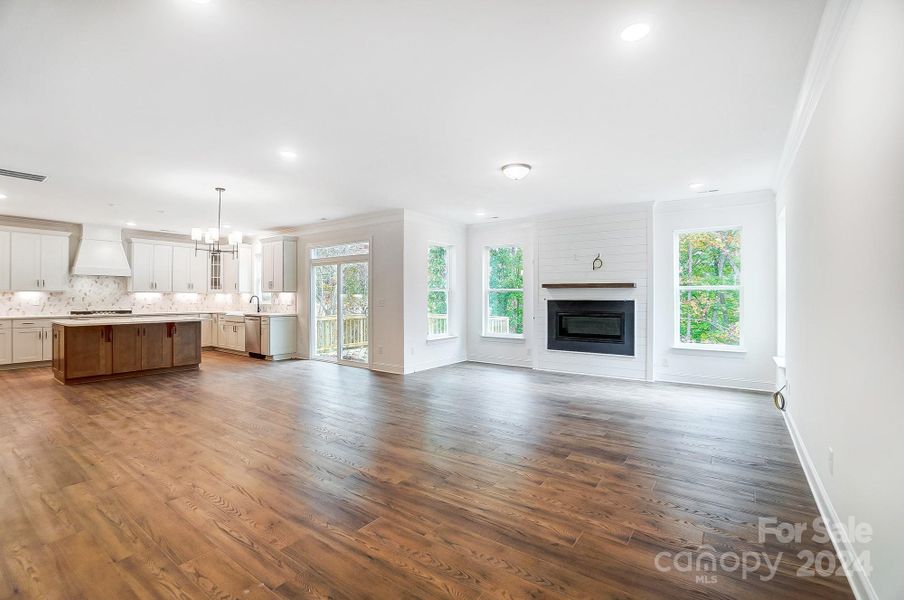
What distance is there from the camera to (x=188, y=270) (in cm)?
970

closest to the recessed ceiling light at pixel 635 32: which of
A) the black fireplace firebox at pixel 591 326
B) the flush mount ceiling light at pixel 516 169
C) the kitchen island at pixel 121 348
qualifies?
the flush mount ceiling light at pixel 516 169

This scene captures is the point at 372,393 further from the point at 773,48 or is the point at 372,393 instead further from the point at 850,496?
the point at 773,48

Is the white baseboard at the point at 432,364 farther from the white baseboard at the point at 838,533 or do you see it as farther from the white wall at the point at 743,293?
the white baseboard at the point at 838,533

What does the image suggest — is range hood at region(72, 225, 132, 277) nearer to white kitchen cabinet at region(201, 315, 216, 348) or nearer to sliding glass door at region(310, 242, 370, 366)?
white kitchen cabinet at region(201, 315, 216, 348)

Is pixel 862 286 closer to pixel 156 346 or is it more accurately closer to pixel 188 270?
pixel 156 346

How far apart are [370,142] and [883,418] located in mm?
3902

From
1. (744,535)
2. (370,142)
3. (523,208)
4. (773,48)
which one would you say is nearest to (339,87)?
(370,142)

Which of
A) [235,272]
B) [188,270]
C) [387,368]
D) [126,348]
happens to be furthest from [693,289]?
[188,270]

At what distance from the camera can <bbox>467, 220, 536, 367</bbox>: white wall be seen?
7719 mm

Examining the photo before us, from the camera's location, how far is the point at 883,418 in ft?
5.15

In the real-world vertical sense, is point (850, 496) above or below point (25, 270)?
below

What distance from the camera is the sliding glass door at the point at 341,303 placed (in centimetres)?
771

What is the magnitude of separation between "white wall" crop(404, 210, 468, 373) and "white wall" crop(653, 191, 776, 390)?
3496mm

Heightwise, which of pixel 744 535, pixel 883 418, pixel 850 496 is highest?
pixel 883 418
